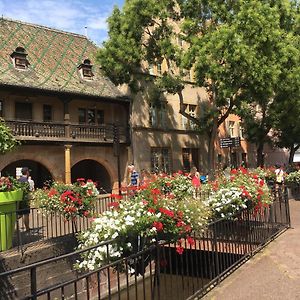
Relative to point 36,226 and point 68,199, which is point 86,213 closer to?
point 68,199

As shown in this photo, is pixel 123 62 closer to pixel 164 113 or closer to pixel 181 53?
pixel 181 53

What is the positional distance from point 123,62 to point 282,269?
53.4 feet

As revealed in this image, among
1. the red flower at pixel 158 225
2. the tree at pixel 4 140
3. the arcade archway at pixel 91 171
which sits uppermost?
the tree at pixel 4 140

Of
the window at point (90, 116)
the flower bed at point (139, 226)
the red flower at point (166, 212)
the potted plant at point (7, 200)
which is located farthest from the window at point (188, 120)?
the red flower at point (166, 212)

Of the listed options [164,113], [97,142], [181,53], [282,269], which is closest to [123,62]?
[181,53]

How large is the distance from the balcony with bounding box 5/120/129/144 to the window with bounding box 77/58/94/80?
352 cm

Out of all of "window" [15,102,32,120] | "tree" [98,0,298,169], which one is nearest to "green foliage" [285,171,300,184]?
"tree" [98,0,298,169]

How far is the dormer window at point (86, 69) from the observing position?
24891 millimetres

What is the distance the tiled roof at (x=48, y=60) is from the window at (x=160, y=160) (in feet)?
15.4

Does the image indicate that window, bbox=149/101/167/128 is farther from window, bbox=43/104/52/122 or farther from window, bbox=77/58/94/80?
window, bbox=43/104/52/122

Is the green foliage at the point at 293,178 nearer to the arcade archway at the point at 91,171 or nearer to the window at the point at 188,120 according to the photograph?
the window at the point at 188,120

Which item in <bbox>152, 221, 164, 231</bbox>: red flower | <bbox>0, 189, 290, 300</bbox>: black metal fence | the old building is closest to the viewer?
<bbox>152, 221, 164, 231</bbox>: red flower

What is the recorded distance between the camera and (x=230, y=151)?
105 feet

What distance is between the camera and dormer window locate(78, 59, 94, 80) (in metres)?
24.9
